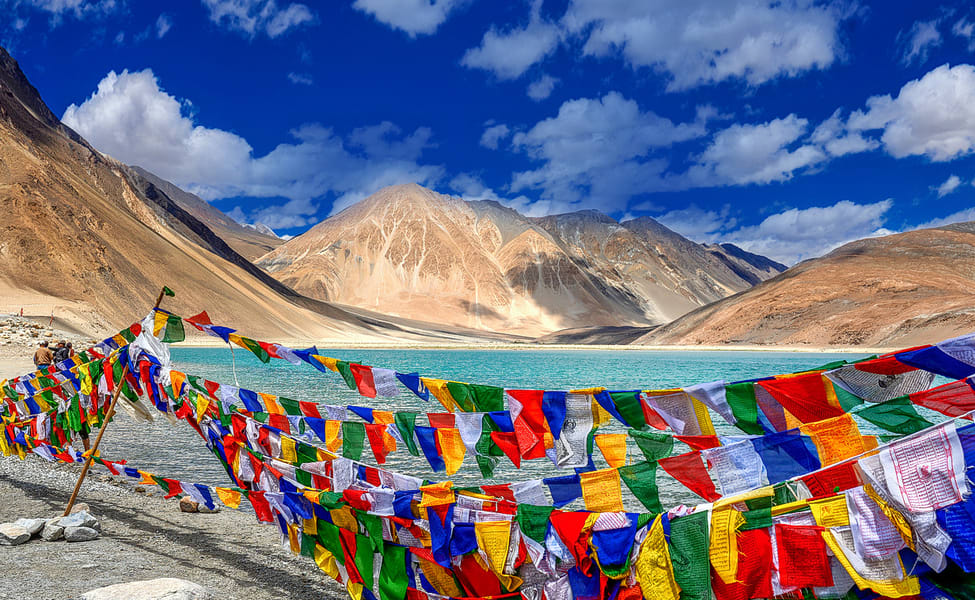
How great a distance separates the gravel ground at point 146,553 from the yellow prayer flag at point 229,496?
0.47m

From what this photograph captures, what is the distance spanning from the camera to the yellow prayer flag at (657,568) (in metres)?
3.52

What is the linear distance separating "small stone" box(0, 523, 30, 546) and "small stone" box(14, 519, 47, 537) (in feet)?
0.15

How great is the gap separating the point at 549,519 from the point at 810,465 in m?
1.42

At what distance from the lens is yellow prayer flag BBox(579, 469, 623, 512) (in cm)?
394

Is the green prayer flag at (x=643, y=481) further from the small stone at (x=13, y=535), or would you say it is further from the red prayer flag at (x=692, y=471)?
the small stone at (x=13, y=535)

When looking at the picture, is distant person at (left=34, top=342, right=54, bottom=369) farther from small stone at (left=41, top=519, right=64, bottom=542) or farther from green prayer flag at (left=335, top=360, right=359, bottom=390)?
green prayer flag at (left=335, top=360, right=359, bottom=390)

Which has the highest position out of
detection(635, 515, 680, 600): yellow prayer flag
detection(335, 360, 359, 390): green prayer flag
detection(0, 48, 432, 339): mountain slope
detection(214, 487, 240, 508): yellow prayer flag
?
detection(0, 48, 432, 339): mountain slope

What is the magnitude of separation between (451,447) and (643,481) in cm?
142

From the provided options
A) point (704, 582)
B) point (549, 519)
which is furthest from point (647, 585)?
point (549, 519)

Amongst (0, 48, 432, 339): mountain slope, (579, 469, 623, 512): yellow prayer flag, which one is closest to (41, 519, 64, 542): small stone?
(579, 469, 623, 512): yellow prayer flag

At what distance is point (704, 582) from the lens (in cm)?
341

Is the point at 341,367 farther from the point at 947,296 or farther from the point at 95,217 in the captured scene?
the point at 947,296

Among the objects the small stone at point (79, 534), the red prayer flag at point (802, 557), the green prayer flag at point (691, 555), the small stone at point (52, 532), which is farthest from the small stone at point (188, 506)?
the red prayer flag at point (802, 557)

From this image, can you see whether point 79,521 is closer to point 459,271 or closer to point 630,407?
point 630,407
